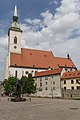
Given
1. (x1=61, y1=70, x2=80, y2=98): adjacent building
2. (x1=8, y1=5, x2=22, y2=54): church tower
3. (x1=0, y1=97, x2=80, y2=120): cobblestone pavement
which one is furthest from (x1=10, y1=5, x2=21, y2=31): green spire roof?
(x1=0, y1=97, x2=80, y2=120): cobblestone pavement

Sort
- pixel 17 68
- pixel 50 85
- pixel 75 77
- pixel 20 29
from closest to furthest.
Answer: pixel 75 77 < pixel 50 85 < pixel 17 68 < pixel 20 29

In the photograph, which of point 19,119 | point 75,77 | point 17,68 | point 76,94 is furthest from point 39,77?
point 19,119

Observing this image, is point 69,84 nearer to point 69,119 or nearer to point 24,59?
point 24,59

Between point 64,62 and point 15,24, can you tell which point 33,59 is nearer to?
point 64,62

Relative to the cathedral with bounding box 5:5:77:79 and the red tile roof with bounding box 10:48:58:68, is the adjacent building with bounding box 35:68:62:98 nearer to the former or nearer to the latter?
the cathedral with bounding box 5:5:77:79

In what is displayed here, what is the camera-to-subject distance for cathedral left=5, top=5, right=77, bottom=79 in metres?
83.0

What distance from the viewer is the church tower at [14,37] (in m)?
86.7

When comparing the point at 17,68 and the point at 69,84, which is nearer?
the point at 69,84

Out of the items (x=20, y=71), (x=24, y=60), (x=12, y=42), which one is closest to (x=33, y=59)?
(x=24, y=60)

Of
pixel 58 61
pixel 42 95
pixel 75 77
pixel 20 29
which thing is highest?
pixel 20 29

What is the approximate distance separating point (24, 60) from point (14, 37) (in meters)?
11.2

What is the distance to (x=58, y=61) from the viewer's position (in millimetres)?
93250

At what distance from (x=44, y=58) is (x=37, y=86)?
61.2 feet

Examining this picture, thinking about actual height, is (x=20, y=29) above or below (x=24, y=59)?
above
